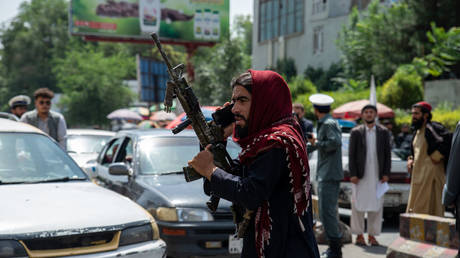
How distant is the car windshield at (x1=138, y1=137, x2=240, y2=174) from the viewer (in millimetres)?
6305

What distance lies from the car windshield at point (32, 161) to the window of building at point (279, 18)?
111 feet

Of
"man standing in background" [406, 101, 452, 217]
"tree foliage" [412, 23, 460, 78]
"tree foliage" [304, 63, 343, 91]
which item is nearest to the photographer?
"man standing in background" [406, 101, 452, 217]

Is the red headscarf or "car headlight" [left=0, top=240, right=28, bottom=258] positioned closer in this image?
the red headscarf

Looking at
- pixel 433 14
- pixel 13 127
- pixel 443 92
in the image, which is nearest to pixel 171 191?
pixel 13 127

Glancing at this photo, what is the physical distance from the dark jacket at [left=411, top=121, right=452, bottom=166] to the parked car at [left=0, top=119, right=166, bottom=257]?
4013 mm

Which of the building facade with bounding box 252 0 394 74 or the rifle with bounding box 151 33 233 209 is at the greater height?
the building facade with bounding box 252 0 394 74

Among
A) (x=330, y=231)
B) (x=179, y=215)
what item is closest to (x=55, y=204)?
(x=179, y=215)

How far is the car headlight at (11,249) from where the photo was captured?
3598 mm

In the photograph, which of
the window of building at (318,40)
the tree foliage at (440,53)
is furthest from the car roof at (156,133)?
the window of building at (318,40)

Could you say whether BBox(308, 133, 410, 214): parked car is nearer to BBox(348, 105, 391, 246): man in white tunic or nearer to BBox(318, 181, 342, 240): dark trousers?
BBox(348, 105, 391, 246): man in white tunic

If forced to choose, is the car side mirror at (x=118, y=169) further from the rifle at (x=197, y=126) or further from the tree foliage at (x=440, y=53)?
the tree foliage at (x=440, y=53)

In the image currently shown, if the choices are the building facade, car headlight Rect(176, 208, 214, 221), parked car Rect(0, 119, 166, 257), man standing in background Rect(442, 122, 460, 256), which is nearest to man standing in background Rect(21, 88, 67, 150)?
parked car Rect(0, 119, 166, 257)

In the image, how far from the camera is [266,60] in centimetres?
4216

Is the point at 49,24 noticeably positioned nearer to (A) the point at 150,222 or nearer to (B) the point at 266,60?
(B) the point at 266,60
